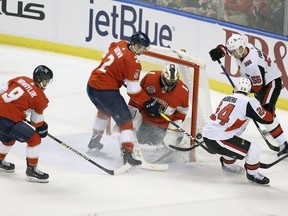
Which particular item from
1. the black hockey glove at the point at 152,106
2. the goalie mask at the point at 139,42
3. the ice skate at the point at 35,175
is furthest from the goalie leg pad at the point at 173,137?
the ice skate at the point at 35,175

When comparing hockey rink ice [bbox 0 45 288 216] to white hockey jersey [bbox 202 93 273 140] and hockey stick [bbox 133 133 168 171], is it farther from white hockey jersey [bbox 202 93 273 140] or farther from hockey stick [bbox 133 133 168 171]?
white hockey jersey [bbox 202 93 273 140]

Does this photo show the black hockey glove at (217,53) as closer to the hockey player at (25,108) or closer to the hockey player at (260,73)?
the hockey player at (260,73)

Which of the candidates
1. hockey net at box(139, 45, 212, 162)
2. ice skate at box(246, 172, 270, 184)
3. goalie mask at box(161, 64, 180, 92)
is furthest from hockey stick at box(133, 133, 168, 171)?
ice skate at box(246, 172, 270, 184)

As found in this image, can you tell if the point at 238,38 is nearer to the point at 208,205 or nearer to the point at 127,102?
the point at 127,102

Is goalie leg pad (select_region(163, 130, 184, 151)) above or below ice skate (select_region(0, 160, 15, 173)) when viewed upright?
above

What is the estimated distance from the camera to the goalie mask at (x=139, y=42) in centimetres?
668

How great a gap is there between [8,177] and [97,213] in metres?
0.92

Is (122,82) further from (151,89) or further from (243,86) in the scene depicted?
(243,86)

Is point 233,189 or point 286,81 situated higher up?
point 286,81

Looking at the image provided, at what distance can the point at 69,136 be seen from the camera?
752cm

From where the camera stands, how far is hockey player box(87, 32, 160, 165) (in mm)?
6684

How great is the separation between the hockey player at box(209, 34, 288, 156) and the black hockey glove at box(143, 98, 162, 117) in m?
0.83

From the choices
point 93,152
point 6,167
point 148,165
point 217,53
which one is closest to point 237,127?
point 148,165

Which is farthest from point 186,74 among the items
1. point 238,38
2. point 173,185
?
point 173,185
